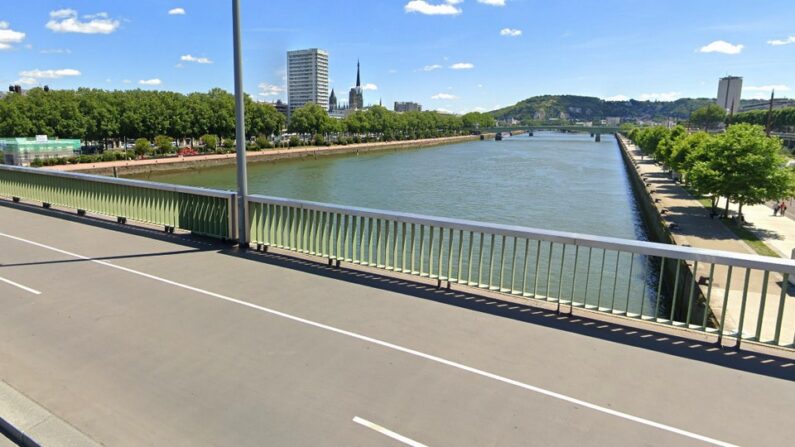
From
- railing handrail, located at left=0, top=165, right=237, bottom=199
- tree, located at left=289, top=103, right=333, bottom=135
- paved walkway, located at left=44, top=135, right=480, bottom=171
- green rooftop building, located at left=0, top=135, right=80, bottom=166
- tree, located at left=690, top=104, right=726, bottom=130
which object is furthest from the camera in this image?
tree, located at left=690, top=104, right=726, bottom=130

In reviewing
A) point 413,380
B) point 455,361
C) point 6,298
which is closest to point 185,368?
point 413,380

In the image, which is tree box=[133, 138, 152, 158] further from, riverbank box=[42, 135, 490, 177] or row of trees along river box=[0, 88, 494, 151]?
row of trees along river box=[0, 88, 494, 151]

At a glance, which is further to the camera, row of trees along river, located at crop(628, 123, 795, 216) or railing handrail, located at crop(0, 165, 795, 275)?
row of trees along river, located at crop(628, 123, 795, 216)

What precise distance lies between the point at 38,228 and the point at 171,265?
4.47m

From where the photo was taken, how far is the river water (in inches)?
1193

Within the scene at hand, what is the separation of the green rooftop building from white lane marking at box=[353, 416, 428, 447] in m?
46.3

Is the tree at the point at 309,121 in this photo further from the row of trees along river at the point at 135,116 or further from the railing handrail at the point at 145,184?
the railing handrail at the point at 145,184

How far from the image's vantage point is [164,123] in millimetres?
66938

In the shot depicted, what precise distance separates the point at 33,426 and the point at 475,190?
40.1 metres

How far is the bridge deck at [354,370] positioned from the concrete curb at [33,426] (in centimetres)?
10

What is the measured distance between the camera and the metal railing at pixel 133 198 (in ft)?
28.5

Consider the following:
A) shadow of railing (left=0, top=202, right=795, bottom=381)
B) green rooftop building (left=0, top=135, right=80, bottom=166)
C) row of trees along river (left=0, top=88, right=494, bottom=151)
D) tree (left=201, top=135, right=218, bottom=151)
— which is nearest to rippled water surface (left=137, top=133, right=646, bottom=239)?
tree (left=201, top=135, right=218, bottom=151)

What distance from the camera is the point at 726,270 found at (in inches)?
574

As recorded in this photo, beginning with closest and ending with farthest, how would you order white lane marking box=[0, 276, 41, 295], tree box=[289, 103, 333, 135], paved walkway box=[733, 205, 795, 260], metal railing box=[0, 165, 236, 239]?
white lane marking box=[0, 276, 41, 295], metal railing box=[0, 165, 236, 239], paved walkway box=[733, 205, 795, 260], tree box=[289, 103, 333, 135]
